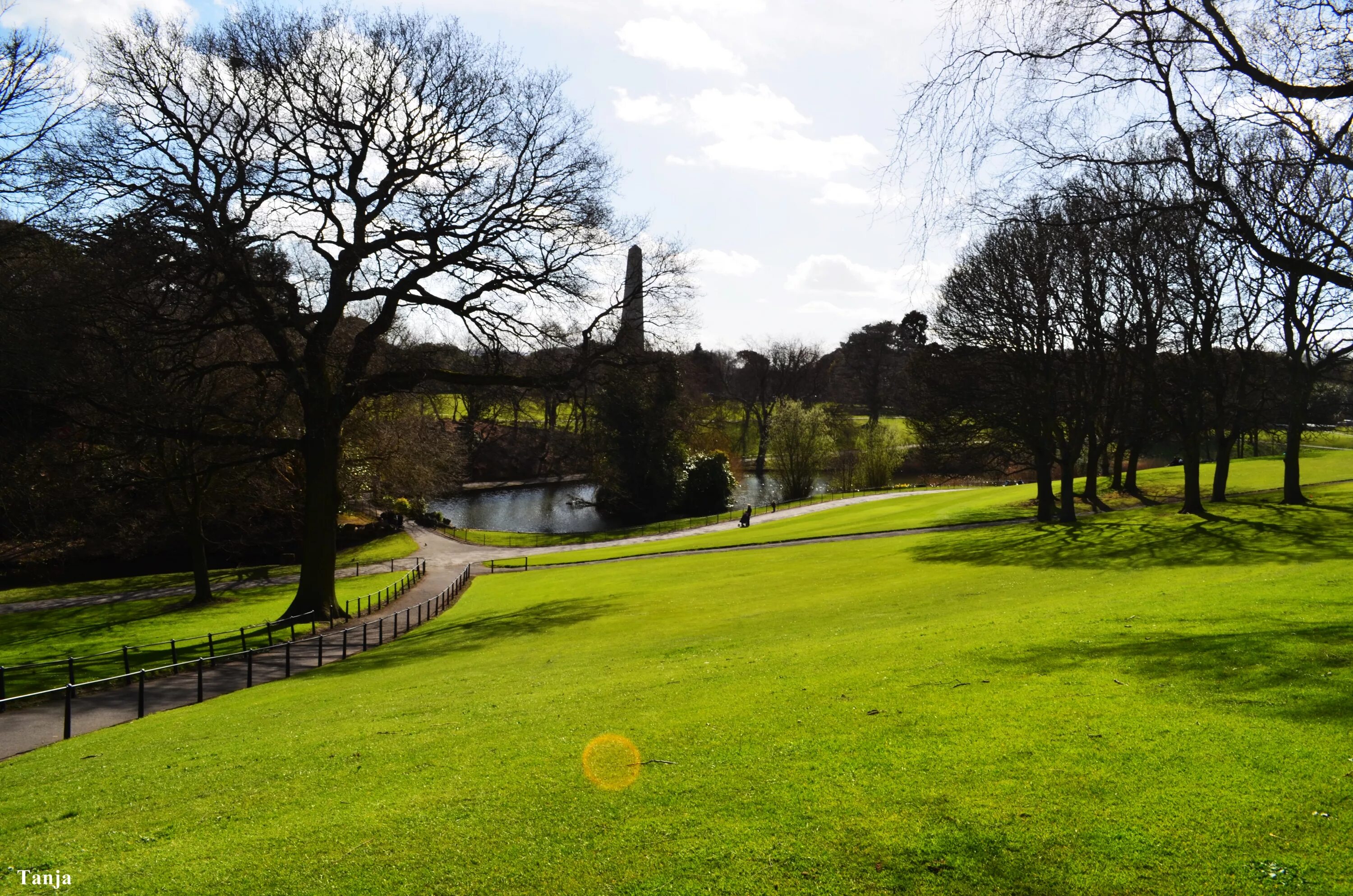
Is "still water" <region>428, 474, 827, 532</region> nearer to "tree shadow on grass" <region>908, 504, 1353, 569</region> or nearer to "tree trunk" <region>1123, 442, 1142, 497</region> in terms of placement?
"tree trunk" <region>1123, 442, 1142, 497</region>

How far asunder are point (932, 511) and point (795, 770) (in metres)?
40.5

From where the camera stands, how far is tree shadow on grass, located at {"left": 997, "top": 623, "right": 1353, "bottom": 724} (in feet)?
21.3

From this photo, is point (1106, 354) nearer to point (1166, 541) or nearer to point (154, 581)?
point (1166, 541)

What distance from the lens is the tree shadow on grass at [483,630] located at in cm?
1653

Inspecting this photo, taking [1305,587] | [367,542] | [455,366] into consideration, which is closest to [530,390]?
[455,366]

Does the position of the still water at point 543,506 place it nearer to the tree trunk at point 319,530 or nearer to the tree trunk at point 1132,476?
the tree trunk at point 1132,476

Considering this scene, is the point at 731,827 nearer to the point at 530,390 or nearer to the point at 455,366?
the point at 530,390

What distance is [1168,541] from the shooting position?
23.7 m

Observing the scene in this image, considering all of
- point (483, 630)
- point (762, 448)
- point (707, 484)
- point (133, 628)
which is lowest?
point (133, 628)

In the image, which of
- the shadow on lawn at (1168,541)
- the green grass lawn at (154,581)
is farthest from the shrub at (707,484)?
the shadow on lawn at (1168,541)

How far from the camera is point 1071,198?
9.12 m

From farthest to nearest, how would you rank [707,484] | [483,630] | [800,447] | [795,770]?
[800,447], [707,484], [483,630], [795,770]

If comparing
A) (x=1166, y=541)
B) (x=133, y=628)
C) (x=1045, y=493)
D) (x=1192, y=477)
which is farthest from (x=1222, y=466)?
(x=133, y=628)

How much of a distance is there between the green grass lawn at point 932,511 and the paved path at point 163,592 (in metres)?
6.63
